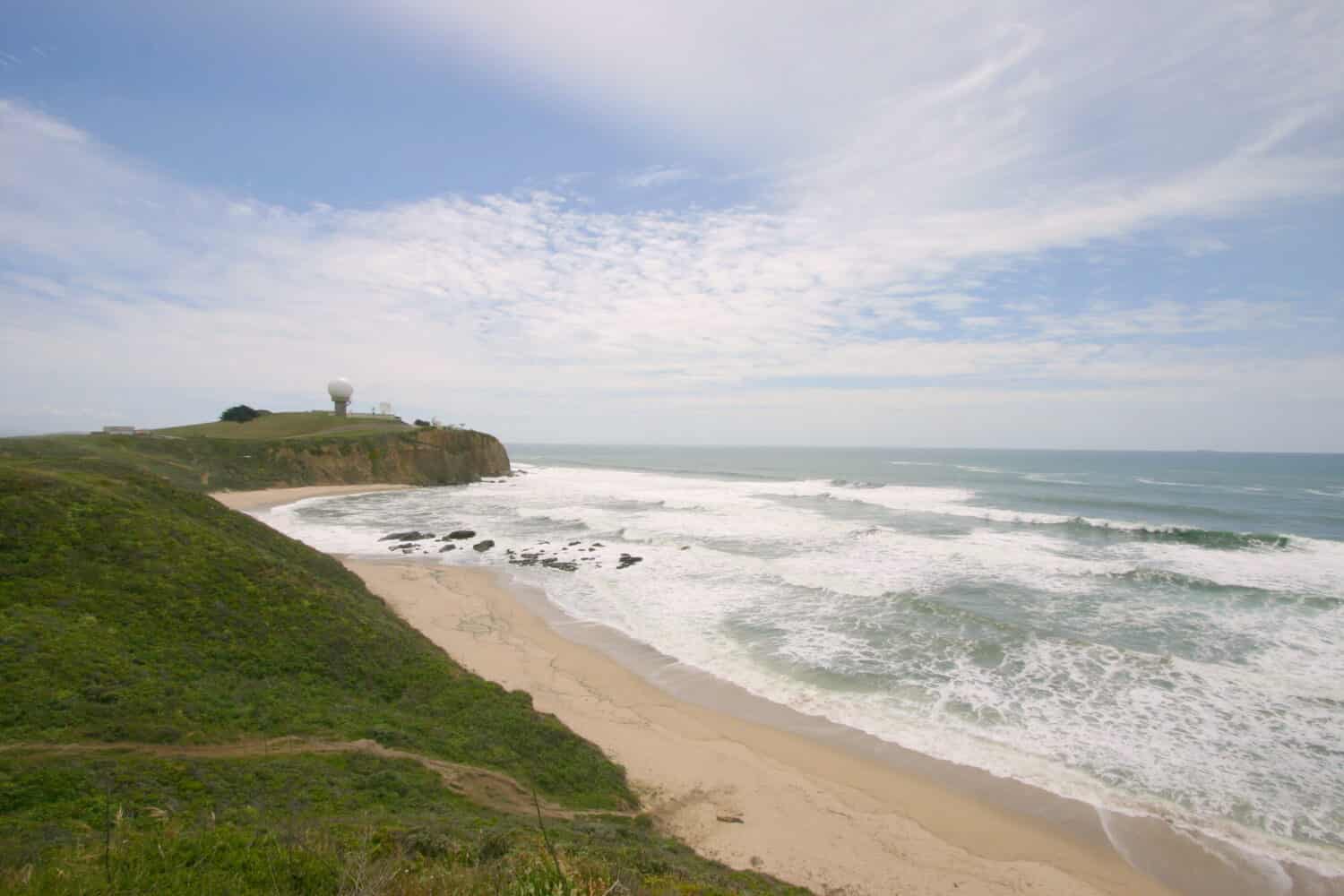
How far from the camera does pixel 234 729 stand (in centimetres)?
744

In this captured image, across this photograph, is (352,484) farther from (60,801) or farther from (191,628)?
(60,801)

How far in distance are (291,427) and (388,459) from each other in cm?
1316

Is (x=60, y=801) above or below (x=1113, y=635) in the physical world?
above

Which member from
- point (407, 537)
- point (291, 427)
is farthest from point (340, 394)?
point (407, 537)

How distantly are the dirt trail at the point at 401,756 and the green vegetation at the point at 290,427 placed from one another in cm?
5087

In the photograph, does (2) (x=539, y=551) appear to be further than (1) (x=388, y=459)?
No

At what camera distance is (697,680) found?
13625mm

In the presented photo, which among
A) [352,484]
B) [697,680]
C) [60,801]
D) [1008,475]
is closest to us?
[60,801]

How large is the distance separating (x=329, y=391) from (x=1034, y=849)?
7217cm

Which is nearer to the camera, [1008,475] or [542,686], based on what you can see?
[542,686]

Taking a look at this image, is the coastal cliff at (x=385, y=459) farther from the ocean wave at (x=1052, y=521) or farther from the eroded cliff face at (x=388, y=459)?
the ocean wave at (x=1052, y=521)

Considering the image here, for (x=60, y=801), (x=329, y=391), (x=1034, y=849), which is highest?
(x=329, y=391)

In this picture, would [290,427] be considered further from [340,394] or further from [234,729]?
[234,729]

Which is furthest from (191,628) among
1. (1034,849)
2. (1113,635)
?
(1113,635)
